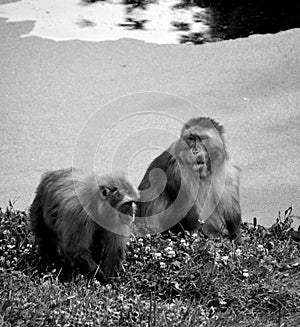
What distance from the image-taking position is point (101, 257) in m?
5.81

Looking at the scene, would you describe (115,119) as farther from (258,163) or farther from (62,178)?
(62,178)

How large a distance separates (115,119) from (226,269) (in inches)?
124

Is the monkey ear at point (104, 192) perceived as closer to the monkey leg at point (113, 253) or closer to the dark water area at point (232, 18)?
the monkey leg at point (113, 253)

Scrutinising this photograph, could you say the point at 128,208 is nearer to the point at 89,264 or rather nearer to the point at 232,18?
the point at 89,264

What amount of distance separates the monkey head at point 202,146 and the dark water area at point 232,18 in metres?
4.29

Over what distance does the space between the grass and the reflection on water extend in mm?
4346

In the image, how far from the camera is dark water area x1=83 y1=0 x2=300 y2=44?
10.5 metres

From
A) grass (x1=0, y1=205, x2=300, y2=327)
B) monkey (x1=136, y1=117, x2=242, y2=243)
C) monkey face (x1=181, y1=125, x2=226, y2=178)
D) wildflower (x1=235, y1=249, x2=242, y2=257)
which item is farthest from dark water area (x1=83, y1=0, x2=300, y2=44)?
wildflower (x1=235, y1=249, x2=242, y2=257)

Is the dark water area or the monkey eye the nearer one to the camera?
the monkey eye

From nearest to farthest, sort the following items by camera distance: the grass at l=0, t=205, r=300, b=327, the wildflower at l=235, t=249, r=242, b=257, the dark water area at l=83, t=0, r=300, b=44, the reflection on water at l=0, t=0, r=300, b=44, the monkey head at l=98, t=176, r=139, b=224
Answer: the grass at l=0, t=205, r=300, b=327
the monkey head at l=98, t=176, r=139, b=224
the wildflower at l=235, t=249, r=242, b=257
the reflection on water at l=0, t=0, r=300, b=44
the dark water area at l=83, t=0, r=300, b=44

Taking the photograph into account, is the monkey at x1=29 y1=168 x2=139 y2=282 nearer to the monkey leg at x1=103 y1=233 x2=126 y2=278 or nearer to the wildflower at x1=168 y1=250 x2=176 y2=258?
the monkey leg at x1=103 y1=233 x2=126 y2=278

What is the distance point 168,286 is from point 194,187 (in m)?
0.85

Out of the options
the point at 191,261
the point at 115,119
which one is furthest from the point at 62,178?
the point at 115,119

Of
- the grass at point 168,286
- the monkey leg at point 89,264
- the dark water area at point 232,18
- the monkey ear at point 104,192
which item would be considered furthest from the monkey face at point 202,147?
the dark water area at point 232,18
